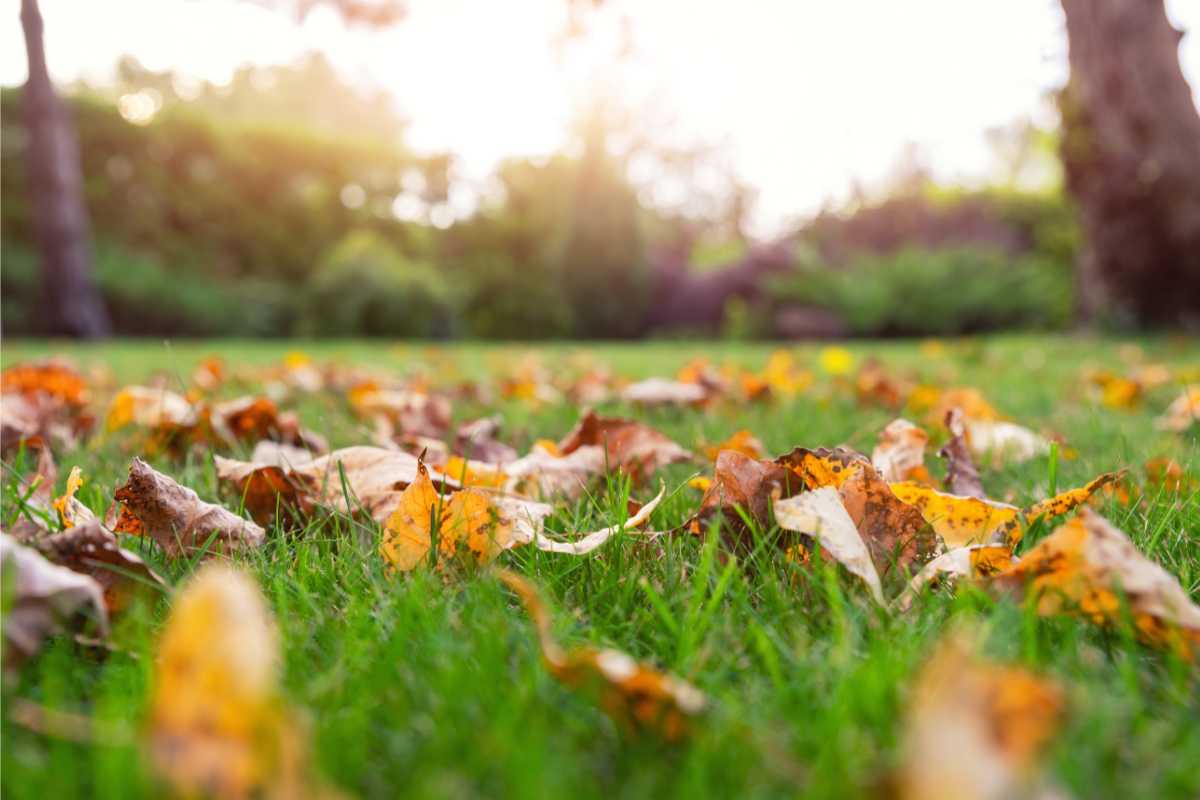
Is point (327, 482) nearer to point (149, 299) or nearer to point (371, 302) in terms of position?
point (371, 302)

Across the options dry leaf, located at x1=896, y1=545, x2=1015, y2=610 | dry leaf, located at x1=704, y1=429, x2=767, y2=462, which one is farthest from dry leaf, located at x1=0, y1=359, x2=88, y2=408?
dry leaf, located at x1=896, y1=545, x2=1015, y2=610

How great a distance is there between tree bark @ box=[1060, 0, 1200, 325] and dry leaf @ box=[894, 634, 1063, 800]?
860 centimetres

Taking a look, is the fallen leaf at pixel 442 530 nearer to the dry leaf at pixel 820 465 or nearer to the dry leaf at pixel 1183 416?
the dry leaf at pixel 820 465

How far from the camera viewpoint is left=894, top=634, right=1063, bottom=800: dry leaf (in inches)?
16.9

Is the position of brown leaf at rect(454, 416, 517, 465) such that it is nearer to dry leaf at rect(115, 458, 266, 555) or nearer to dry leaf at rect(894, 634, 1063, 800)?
dry leaf at rect(115, 458, 266, 555)

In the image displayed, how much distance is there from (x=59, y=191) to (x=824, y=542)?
39.4 ft

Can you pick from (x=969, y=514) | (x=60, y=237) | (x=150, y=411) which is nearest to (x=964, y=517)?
(x=969, y=514)

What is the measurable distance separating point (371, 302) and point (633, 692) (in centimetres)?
1232

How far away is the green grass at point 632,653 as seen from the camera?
57 centimetres

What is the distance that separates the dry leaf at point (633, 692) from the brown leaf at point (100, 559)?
1.47 ft

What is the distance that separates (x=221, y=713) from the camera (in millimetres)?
477

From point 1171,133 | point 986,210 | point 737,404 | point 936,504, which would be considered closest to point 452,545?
point 936,504

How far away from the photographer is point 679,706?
2.01 feet

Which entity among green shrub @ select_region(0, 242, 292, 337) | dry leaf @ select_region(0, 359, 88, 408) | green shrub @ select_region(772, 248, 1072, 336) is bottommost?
green shrub @ select_region(772, 248, 1072, 336)
